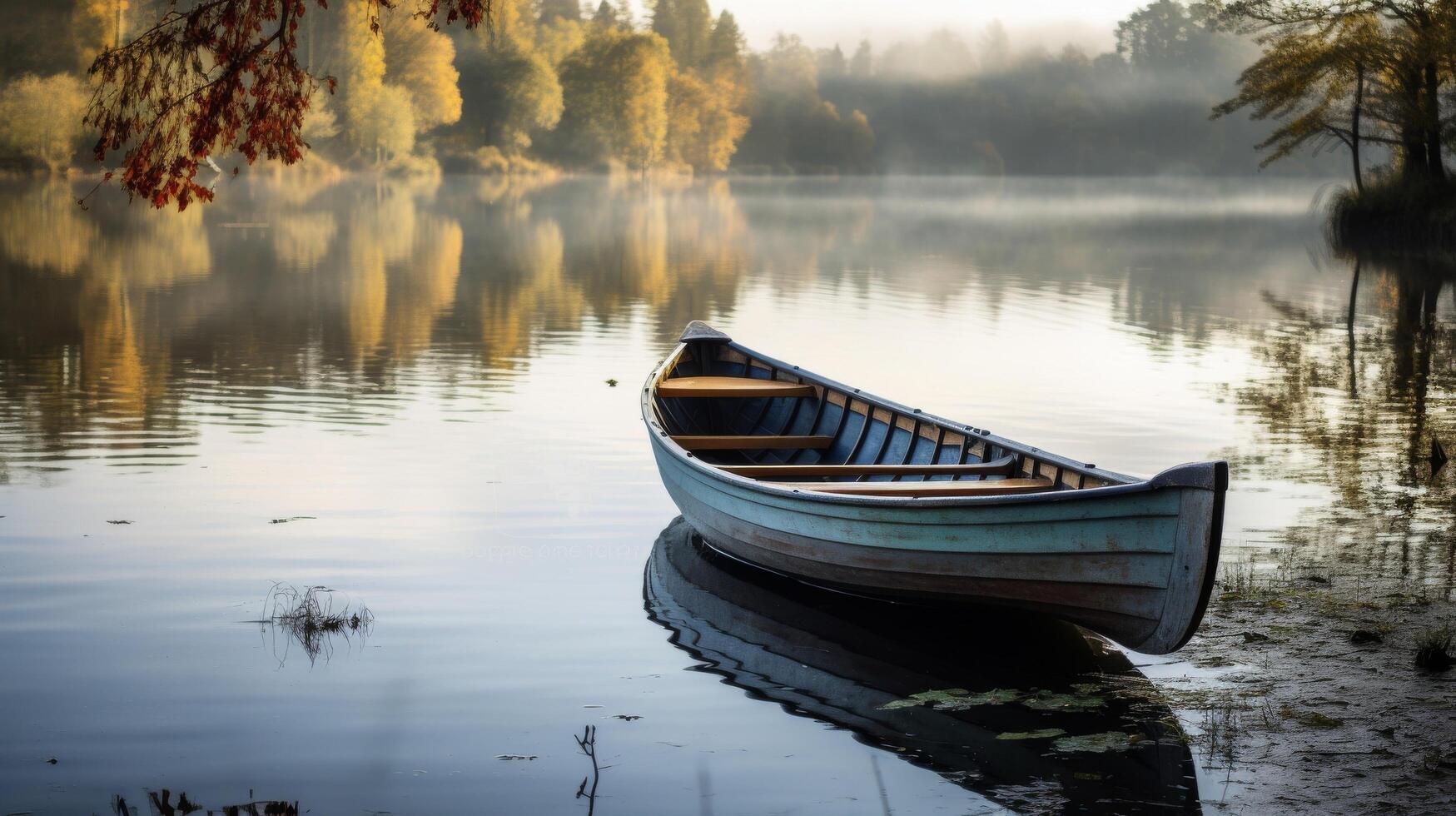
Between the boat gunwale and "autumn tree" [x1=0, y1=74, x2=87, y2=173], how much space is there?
53930 mm

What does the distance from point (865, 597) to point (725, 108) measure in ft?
372

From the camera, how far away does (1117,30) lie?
563 feet

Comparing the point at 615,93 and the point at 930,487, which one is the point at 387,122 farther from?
the point at 930,487

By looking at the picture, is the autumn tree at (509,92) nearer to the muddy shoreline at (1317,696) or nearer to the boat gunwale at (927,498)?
the boat gunwale at (927,498)

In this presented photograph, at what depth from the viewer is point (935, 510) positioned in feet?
26.8

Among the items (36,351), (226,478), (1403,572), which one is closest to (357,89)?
(36,351)

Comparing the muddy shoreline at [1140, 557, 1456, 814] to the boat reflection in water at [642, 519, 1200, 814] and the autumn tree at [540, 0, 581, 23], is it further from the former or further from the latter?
the autumn tree at [540, 0, 581, 23]

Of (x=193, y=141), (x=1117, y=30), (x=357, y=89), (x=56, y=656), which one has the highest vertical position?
(x=1117, y=30)

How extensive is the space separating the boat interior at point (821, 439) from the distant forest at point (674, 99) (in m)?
19.8

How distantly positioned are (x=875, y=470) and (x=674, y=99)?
107367 millimetres

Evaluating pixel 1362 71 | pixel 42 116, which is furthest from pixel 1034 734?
pixel 42 116

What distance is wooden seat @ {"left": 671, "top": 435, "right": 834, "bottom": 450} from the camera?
38.7ft

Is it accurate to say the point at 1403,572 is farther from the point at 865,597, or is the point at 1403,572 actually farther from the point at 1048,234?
the point at 1048,234

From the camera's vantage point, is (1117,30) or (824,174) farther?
(1117,30)
